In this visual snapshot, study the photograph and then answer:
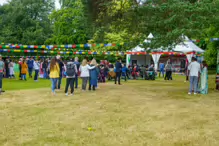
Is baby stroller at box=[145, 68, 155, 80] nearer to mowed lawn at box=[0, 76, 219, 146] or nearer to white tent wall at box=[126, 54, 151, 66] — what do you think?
white tent wall at box=[126, 54, 151, 66]

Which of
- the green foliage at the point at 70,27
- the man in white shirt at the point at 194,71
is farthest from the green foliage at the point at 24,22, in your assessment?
the man in white shirt at the point at 194,71

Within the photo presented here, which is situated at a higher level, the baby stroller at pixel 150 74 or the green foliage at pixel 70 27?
the green foliage at pixel 70 27

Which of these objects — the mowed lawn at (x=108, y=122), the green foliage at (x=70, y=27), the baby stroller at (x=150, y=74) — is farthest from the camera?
the green foliage at (x=70, y=27)

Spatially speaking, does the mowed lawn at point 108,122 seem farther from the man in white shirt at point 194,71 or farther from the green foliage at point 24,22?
the green foliage at point 24,22

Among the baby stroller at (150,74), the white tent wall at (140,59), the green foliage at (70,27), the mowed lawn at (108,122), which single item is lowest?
the mowed lawn at (108,122)

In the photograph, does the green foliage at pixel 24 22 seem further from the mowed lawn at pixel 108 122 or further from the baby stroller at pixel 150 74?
the mowed lawn at pixel 108 122

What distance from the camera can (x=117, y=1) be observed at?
13828 millimetres

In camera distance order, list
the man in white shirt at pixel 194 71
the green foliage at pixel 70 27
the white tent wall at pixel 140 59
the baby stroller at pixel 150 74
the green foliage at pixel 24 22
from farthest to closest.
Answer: the green foliage at pixel 24 22 < the green foliage at pixel 70 27 < the white tent wall at pixel 140 59 < the baby stroller at pixel 150 74 < the man in white shirt at pixel 194 71

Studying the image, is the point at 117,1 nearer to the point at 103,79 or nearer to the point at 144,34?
the point at 144,34

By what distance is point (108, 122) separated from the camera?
243 inches

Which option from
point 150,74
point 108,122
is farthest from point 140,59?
point 108,122

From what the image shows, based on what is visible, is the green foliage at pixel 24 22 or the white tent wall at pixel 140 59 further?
the green foliage at pixel 24 22

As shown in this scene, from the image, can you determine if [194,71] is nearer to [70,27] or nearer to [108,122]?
[108,122]

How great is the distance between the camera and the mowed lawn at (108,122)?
4813mm
